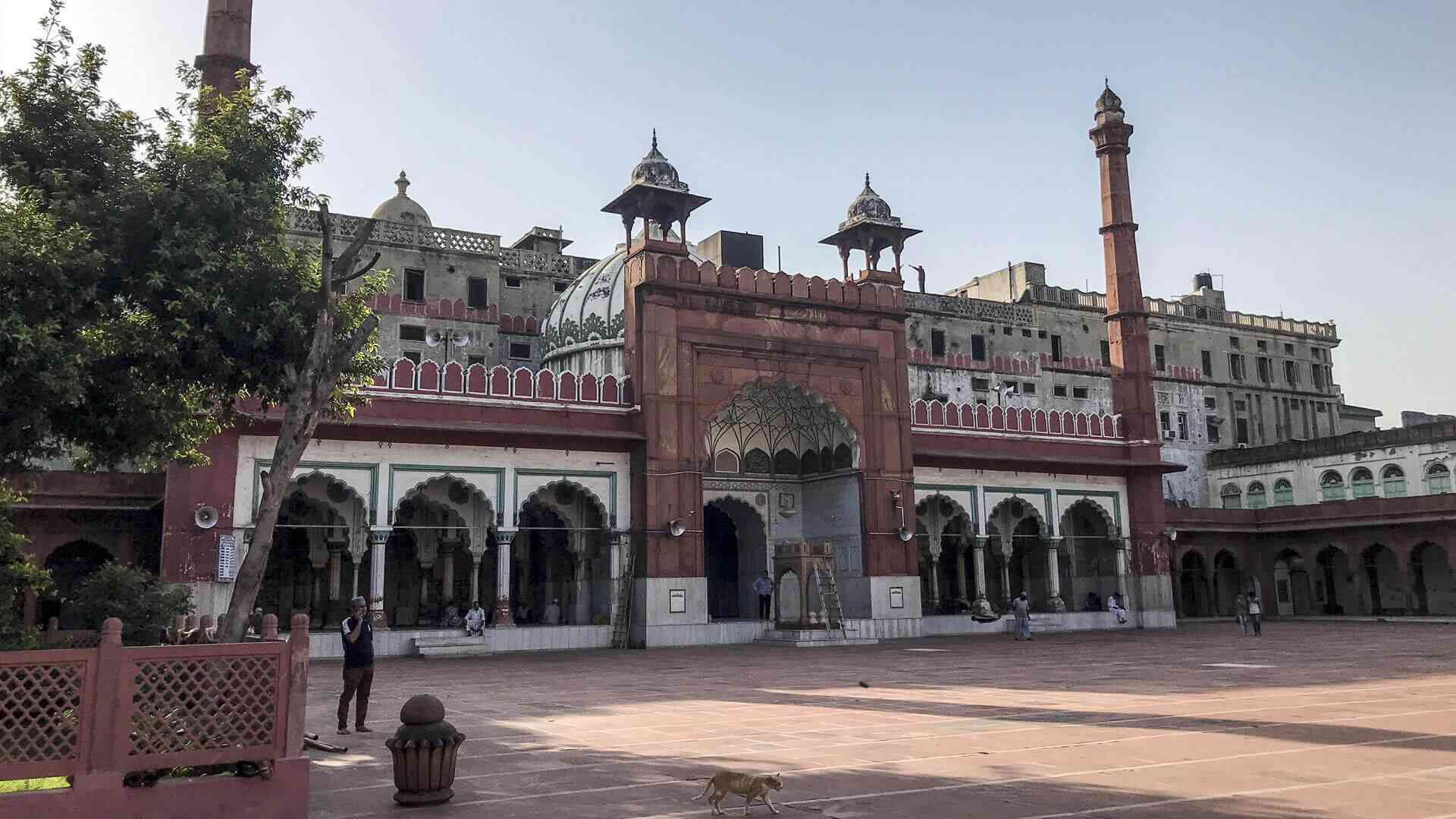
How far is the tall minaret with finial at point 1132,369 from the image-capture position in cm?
3014

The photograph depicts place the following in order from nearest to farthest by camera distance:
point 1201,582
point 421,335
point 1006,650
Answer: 1. point 1006,650
2. point 421,335
3. point 1201,582

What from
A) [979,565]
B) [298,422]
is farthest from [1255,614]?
[298,422]

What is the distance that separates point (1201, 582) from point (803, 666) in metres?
25.9

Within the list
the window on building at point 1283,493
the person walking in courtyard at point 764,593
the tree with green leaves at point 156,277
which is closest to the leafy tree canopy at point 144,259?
the tree with green leaves at point 156,277

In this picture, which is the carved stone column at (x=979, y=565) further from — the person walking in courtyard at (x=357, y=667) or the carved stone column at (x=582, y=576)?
the person walking in courtyard at (x=357, y=667)

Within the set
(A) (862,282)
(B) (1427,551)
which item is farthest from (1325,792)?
(B) (1427,551)

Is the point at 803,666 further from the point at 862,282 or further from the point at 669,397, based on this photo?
the point at 862,282

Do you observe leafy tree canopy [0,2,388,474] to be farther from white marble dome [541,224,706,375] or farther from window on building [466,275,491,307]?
window on building [466,275,491,307]

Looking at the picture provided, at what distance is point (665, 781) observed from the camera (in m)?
7.67

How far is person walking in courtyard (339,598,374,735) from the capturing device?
10.7 metres

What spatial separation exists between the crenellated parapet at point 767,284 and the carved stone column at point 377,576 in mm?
7823

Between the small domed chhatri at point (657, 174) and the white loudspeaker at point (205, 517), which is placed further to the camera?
the small domed chhatri at point (657, 174)

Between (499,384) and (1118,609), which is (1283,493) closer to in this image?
(1118,609)

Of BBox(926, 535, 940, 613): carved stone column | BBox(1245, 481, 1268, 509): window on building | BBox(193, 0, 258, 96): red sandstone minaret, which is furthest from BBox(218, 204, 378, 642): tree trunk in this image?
BBox(1245, 481, 1268, 509): window on building
